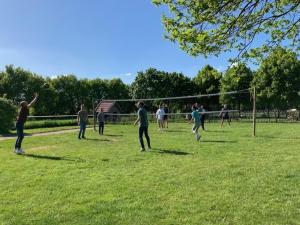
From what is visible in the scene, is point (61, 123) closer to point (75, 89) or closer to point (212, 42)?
point (212, 42)

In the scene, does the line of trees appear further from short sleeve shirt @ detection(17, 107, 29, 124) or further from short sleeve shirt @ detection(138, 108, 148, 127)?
short sleeve shirt @ detection(17, 107, 29, 124)

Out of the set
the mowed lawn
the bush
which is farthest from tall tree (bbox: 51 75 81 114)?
the mowed lawn

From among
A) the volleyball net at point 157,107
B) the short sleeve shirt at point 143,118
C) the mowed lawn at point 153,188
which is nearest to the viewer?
the mowed lawn at point 153,188

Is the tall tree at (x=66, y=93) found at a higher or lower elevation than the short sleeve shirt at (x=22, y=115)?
higher

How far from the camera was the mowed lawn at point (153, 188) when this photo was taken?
6.67 m

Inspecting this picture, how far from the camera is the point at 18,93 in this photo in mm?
65750

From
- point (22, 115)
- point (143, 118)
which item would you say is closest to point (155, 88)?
point (143, 118)

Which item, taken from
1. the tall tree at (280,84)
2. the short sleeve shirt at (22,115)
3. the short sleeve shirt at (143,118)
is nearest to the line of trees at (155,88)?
the tall tree at (280,84)

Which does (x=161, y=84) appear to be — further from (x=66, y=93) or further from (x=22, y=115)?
(x=22, y=115)

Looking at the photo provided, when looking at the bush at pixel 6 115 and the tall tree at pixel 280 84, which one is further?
the tall tree at pixel 280 84

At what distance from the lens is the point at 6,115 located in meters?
27.4

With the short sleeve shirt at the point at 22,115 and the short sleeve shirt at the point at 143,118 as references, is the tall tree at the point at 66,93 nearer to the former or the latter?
the short sleeve shirt at the point at 22,115

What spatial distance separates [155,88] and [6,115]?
1477 inches

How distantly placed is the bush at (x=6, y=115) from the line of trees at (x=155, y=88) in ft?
60.0
